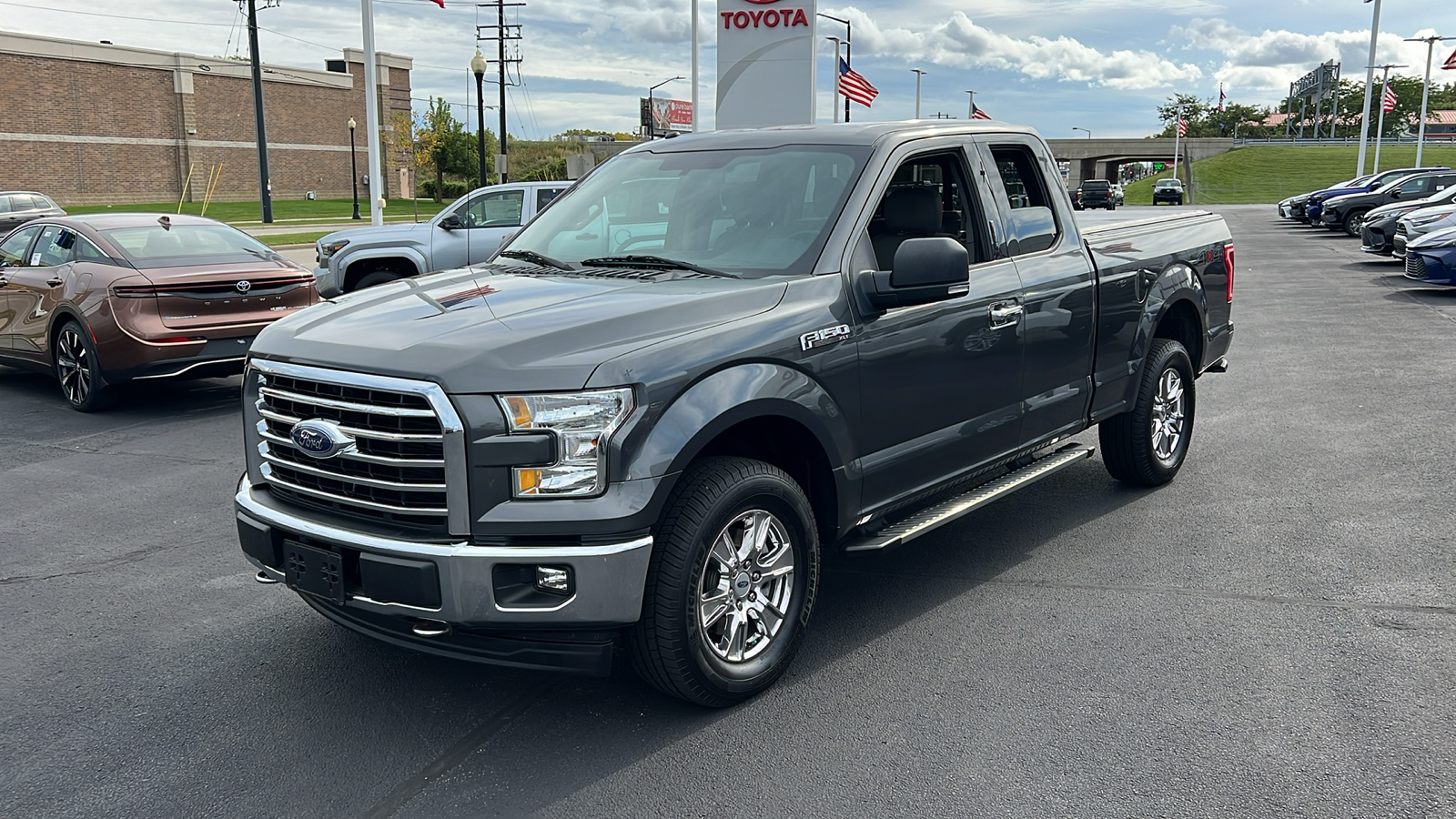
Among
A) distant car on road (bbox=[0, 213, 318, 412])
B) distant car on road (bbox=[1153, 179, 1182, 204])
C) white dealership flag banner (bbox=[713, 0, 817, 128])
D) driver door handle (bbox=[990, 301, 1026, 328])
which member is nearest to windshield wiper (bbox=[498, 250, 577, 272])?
driver door handle (bbox=[990, 301, 1026, 328])

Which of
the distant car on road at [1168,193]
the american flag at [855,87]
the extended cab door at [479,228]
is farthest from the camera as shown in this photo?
the distant car on road at [1168,193]

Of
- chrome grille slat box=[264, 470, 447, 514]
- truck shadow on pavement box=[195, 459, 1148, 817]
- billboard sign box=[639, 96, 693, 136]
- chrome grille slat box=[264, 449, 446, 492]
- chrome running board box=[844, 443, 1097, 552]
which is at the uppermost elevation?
billboard sign box=[639, 96, 693, 136]

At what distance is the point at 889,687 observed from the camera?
14.0 ft

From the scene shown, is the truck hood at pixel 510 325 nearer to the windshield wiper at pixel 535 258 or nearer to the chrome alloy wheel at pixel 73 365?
the windshield wiper at pixel 535 258

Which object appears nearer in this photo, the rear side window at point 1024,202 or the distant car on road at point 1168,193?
the rear side window at point 1024,202

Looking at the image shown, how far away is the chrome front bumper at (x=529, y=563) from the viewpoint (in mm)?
3561

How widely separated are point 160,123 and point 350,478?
7652cm

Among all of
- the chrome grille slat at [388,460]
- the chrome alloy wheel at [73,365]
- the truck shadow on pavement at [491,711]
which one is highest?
the chrome grille slat at [388,460]

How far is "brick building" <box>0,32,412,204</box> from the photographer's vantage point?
64438 millimetres

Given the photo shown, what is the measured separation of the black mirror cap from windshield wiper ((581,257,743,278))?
62 cm

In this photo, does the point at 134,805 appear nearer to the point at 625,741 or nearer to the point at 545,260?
the point at 625,741

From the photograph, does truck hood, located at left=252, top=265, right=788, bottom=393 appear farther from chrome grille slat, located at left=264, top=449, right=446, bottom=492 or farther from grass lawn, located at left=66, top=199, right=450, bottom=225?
grass lawn, located at left=66, top=199, right=450, bottom=225

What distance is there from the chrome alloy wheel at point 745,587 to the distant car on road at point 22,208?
85.1ft

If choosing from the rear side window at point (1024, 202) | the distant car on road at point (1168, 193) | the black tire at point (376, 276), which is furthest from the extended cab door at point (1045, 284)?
the distant car on road at point (1168, 193)
